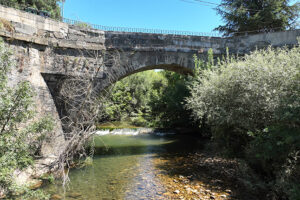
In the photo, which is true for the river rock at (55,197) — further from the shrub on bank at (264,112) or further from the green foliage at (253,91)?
the green foliage at (253,91)

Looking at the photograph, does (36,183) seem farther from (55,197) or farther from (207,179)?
(207,179)

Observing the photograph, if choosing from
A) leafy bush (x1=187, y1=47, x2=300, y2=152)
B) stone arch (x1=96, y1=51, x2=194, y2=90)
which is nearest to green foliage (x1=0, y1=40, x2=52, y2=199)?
leafy bush (x1=187, y1=47, x2=300, y2=152)

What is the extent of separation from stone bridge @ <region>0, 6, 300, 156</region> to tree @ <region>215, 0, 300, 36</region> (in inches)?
253

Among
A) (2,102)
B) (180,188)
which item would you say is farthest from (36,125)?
(180,188)

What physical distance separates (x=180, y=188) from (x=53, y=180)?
3.42 m

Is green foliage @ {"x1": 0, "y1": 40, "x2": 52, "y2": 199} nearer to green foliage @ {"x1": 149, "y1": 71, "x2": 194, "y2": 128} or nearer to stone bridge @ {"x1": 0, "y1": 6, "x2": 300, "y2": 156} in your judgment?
stone bridge @ {"x1": 0, "y1": 6, "x2": 300, "y2": 156}

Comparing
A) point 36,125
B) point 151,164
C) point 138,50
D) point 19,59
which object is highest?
point 138,50

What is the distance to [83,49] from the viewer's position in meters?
9.05

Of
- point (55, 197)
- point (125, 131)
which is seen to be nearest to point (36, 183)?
point (55, 197)

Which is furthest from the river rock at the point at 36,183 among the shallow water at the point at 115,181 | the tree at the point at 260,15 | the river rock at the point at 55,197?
the tree at the point at 260,15

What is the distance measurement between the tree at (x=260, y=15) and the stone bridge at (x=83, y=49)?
6.43 m

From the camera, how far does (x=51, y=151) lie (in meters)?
7.34

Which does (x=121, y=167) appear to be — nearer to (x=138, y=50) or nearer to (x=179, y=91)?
(x=138, y=50)

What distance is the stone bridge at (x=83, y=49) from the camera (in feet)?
24.0
